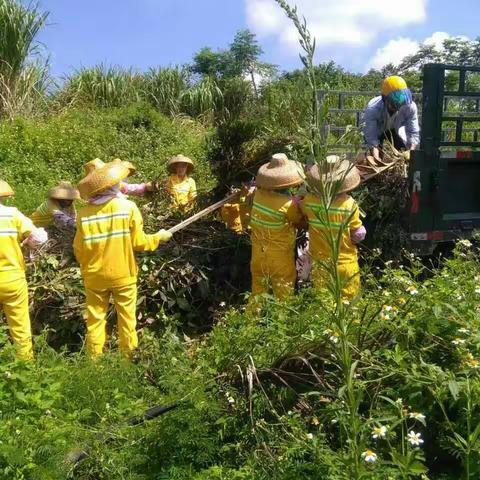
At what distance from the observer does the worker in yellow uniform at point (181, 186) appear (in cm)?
623

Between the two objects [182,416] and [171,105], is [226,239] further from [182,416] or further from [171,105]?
[171,105]

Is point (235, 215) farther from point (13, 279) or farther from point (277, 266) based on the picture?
point (13, 279)

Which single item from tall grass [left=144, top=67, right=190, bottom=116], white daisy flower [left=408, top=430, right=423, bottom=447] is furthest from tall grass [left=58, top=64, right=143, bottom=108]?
white daisy flower [left=408, top=430, right=423, bottom=447]

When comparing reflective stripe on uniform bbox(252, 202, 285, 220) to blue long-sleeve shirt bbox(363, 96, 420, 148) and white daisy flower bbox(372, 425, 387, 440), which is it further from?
white daisy flower bbox(372, 425, 387, 440)

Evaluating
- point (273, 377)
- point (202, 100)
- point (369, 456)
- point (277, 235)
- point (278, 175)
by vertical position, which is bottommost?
point (273, 377)

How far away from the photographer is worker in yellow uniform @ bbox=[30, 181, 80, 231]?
19.2 feet

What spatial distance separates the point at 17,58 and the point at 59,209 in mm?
8727

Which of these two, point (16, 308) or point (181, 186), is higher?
point (181, 186)

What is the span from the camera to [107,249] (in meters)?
4.78

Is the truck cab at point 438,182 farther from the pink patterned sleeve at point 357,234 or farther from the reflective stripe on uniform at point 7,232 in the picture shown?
the reflective stripe on uniform at point 7,232

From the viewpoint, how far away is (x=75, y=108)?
15.9 meters

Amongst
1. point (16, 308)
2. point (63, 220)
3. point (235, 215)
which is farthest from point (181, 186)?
point (16, 308)

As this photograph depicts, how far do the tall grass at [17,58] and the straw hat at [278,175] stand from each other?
10115 millimetres

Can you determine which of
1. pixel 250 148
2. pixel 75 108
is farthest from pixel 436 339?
pixel 75 108
